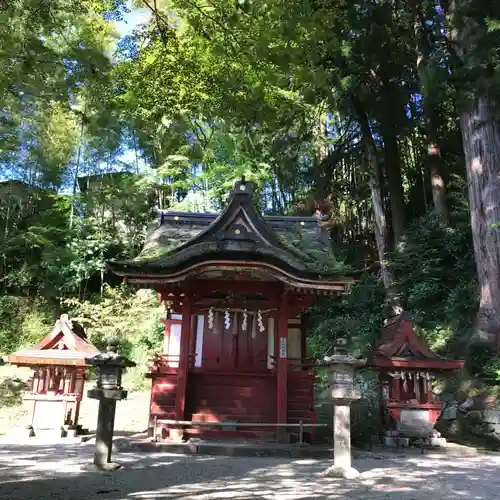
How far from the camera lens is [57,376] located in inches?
359

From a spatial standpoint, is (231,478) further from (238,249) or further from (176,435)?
(238,249)

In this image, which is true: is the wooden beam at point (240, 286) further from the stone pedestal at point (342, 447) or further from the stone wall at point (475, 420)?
the stone wall at point (475, 420)

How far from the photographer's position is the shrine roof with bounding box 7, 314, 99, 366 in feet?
28.5

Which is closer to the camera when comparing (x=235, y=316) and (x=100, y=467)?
(x=100, y=467)

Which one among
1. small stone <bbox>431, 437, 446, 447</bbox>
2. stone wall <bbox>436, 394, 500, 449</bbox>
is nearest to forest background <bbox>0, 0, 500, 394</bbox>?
stone wall <bbox>436, 394, 500, 449</bbox>

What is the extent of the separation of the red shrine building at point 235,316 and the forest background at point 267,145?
60.4 inches

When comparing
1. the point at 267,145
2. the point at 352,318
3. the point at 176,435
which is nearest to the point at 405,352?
the point at 176,435

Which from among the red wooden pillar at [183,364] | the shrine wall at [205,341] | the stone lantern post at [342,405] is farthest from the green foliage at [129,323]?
the stone lantern post at [342,405]

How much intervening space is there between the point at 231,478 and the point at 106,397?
179 cm

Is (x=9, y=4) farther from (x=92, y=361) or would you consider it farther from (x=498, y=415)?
(x=498, y=415)

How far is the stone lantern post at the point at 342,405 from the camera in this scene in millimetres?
5617

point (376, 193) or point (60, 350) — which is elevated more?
point (376, 193)

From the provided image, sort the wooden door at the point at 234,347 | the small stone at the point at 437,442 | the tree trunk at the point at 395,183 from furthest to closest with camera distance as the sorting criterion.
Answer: the tree trunk at the point at 395,183
the wooden door at the point at 234,347
the small stone at the point at 437,442

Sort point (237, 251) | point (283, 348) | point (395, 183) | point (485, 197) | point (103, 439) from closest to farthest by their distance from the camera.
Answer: point (103, 439)
point (237, 251)
point (283, 348)
point (485, 197)
point (395, 183)
